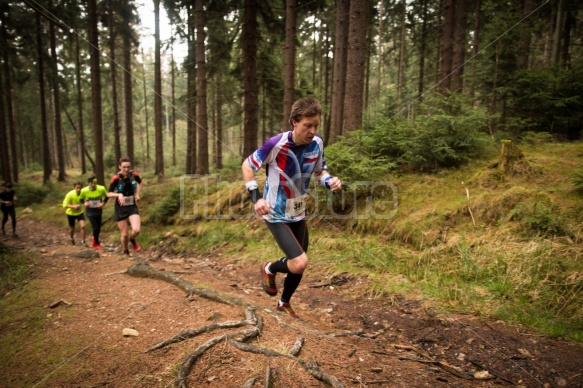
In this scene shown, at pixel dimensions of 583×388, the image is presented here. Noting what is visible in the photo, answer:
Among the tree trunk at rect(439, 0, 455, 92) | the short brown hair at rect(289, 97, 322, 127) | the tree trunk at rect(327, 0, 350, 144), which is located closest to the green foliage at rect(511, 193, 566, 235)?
the short brown hair at rect(289, 97, 322, 127)

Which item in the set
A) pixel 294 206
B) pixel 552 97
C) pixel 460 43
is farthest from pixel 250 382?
pixel 460 43

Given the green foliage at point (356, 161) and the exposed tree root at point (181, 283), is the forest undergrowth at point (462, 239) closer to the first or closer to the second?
the green foliage at point (356, 161)

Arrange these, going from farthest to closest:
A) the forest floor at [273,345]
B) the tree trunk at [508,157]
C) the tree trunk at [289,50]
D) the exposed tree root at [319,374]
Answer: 1. the tree trunk at [289,50]
2. the tree trunk at [508,157]
3. the forest floor at [273,345]
4. the exposed tree root at [319,374]

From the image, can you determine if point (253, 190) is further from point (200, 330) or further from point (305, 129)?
point (200, 330)

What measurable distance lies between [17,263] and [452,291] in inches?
306

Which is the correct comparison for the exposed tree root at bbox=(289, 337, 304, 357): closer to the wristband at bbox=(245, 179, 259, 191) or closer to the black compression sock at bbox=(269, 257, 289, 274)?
the black compression sock at bbox=(269, 257, 289, 274)

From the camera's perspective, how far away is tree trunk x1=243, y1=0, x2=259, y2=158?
12203 mm

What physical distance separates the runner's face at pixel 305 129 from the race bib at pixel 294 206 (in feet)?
2.35

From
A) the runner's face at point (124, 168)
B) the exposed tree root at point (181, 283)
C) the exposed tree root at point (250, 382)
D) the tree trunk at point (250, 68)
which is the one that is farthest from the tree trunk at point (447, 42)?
the exposed tree root at point (250, 382)

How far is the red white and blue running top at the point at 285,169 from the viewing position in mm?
3672

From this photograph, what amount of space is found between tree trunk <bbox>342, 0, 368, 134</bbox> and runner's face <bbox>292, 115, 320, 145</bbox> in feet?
16.4

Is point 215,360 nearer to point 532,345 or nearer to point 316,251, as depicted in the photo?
point 532,345

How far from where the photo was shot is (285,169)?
147 inches

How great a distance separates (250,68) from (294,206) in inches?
396
